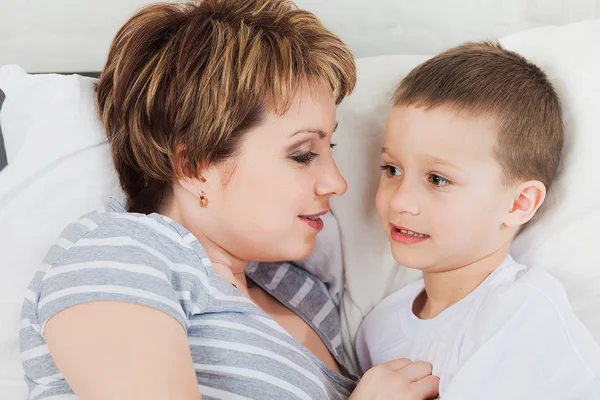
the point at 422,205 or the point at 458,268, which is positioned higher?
the point at 422,205

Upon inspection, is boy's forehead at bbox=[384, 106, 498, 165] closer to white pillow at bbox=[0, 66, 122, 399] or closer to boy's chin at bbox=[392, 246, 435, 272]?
boy's chin at bbox=[392, 246, 435, 272]

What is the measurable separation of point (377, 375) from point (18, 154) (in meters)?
0.81

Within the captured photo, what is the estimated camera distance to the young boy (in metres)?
1.11

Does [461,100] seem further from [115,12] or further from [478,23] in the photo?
[115,12]

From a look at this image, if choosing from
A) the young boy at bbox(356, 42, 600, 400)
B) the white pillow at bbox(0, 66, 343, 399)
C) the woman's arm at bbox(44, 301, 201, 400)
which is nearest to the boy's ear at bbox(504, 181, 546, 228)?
the young boy at bbox(356, 42, 600, 400)

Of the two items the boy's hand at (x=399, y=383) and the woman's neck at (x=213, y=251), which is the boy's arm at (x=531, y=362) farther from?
the woman's neck at (x=213, y=251)

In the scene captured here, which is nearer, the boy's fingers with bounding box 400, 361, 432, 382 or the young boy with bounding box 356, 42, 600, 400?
the young boy with bounding box 356, 42, 600, 400

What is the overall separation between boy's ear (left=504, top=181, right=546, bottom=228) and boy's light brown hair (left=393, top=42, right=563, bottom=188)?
0.02 metres

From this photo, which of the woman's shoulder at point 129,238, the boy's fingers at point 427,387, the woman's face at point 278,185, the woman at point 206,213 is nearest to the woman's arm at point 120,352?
the woman at point 206,213

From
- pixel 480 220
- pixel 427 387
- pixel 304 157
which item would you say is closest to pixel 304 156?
pixel 304 157

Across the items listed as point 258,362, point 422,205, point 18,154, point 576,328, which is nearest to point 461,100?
point 422,205

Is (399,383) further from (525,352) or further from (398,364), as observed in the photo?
(525,352)

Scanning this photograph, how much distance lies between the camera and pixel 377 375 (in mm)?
1214

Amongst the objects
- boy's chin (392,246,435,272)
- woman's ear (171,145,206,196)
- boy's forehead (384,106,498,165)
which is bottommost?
boy's chin (392,246,435,272)
